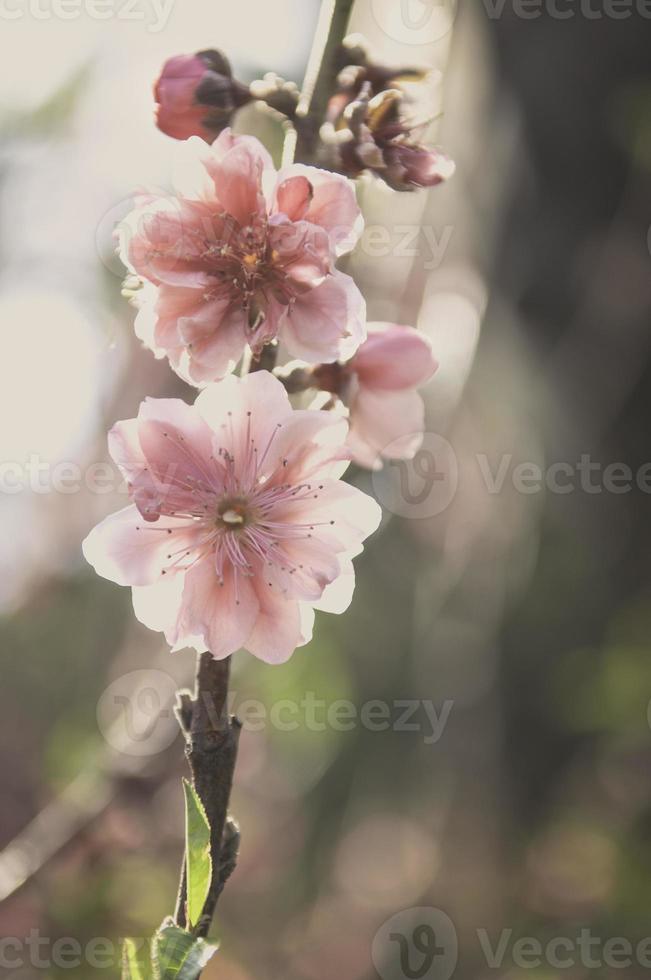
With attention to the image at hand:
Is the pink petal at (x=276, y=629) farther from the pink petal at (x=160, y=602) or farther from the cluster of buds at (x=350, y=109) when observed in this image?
the cluster of buds at (x=350, y=109)

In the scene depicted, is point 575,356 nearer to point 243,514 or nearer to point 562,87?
point 562,87

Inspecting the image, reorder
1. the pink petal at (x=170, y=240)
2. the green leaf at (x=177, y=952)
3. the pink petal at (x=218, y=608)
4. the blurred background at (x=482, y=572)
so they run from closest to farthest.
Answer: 1. the green leaf at (x=177, y=952)
2. the pink petal at (x=218, y=608)
3. the pink petal at (x=170, y=240)
4. the blurred background at (x=482, y=572)

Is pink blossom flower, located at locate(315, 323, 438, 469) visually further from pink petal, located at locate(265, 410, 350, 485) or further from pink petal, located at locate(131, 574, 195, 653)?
pink petal, located at locate(131, 574, 195, 653)

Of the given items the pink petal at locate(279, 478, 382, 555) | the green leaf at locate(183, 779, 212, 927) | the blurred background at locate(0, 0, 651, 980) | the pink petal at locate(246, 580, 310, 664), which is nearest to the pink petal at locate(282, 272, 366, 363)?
the pink petal at locate(279, 478, 382, 555)

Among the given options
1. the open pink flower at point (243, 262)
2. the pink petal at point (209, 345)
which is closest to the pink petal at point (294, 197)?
the open pink flower at point (243, 262)

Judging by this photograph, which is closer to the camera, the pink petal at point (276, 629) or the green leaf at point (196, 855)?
the green leaf at point (196, 855)

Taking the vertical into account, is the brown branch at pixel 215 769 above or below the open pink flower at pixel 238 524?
below
